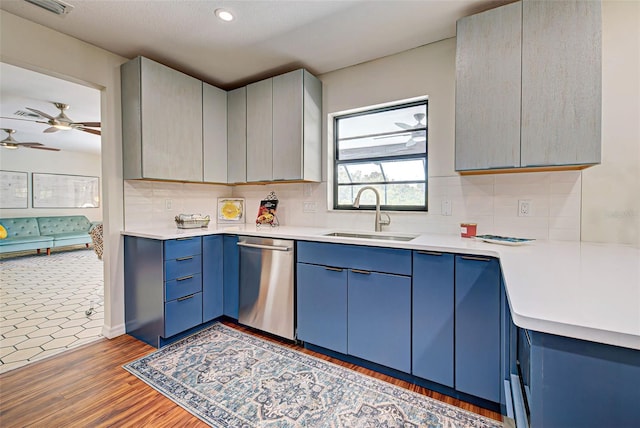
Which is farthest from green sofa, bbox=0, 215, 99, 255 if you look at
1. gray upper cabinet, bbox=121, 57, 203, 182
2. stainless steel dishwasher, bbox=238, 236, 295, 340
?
stainless steel dishwasher, bbox=238, 236, 295, 340

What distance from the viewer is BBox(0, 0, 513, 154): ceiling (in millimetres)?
1863

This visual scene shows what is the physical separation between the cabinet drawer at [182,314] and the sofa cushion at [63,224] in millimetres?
6071

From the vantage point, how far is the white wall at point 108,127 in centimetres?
218

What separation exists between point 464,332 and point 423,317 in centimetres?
23

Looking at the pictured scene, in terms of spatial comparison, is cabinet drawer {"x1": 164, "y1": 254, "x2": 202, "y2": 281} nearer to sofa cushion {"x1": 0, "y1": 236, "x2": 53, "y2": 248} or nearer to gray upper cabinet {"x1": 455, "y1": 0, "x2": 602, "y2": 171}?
gray upper cabinet {"x1": 455, "y1": 0, "x2": 602, "y2": 171}

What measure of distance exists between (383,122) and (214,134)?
5.61 ft

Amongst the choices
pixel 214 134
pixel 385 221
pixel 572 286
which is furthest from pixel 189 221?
pixel 572 286

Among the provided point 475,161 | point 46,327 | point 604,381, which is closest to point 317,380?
point 604,381

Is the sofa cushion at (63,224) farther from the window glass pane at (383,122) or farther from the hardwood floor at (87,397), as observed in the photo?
the window glass pane at (383,122)

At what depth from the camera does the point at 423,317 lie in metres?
1.76

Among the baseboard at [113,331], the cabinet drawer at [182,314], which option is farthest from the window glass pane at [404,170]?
the baseboard at [113,331]

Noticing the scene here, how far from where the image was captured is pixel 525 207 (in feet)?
6.46

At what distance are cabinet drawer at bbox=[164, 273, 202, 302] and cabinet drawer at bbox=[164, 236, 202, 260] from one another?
0.19m

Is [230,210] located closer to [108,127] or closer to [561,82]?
[108,127]
